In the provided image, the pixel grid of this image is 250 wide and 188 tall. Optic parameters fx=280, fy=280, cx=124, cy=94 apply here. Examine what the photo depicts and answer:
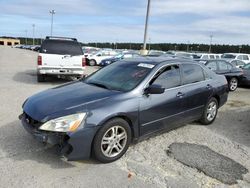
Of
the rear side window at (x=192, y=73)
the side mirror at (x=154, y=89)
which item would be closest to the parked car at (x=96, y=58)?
the rear side window at (x=192, y=73)

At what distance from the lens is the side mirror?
4.53m

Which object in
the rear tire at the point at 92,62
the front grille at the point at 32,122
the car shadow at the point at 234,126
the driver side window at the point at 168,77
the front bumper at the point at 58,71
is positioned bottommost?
the rear tire at the point at 92,62

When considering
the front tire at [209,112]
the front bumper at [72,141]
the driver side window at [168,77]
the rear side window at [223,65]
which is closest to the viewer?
the front bumper at [72,141]

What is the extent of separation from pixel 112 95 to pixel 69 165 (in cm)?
122

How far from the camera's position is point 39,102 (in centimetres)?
442

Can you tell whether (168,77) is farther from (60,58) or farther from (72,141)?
(60,58)

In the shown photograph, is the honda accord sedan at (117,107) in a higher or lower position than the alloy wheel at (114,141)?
higher

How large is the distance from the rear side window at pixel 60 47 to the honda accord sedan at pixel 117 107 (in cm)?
628

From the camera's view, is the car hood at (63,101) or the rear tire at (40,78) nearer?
the car hood at (63,101)

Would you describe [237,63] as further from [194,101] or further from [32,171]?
[32,171]

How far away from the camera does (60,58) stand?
11461 millimetres

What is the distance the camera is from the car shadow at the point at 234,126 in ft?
18.8

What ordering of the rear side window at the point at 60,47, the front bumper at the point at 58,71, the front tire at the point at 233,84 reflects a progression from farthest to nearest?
the front tire at the point at 233,84 → the rear side window at the point at 60,47 → the front bumper at the point at 58,71

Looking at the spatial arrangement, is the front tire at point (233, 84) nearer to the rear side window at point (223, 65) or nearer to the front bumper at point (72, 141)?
the rear side window at point (223, 65)
